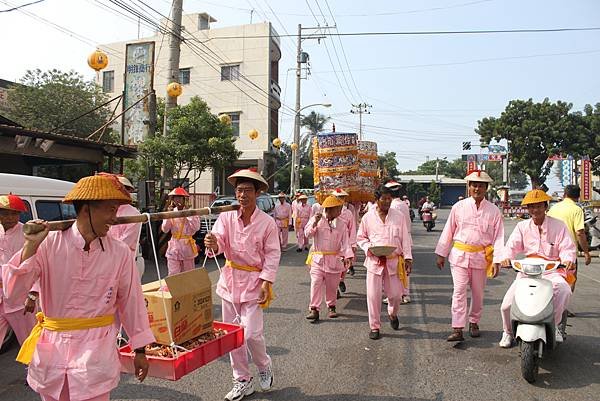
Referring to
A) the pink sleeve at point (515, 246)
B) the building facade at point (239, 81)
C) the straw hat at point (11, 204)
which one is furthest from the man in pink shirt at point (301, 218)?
the building facade at point (239, 81)

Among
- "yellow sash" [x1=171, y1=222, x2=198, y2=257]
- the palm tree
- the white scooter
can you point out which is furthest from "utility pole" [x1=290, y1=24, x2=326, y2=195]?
the white scooter

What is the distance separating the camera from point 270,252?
4.31 meters

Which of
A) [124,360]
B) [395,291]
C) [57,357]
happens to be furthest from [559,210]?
[57,357]

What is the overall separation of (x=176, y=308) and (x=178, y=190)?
15.9 ft

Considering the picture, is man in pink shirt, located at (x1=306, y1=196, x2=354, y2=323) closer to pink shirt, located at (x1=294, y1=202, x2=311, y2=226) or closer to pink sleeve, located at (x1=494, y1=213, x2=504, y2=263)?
pink sleeve, located at (x1=494, y1=213, x2=504, y2=263)

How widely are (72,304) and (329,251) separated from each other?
189 inches

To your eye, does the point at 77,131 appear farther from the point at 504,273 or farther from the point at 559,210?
the point at 559,210

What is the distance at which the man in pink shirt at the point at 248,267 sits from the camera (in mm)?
4184

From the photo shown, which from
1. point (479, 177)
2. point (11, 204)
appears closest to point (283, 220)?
point (479, 177)

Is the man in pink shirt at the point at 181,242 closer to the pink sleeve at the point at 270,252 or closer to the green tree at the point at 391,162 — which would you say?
the pink sleeve at the point at 270,252

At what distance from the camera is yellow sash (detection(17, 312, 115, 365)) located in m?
2.53

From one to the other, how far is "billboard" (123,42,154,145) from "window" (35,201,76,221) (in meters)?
7.57

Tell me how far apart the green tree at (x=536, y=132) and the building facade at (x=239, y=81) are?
1748 centimetres

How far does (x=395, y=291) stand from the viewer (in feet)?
20.3
